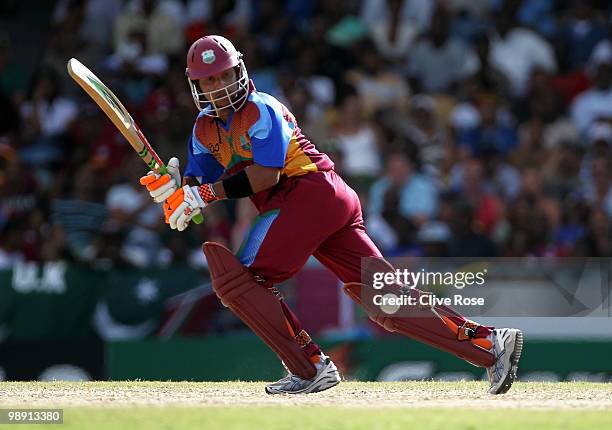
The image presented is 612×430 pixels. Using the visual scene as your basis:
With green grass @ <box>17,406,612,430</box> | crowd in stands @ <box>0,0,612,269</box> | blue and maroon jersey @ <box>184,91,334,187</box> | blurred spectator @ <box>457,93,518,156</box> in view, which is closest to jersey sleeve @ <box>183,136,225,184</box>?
blue and maroon jersey @ <box>184,91,334,187</box>

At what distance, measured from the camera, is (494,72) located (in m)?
13.2

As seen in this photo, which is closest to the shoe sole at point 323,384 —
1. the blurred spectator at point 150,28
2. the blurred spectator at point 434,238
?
the blurred spectator at point 434,238

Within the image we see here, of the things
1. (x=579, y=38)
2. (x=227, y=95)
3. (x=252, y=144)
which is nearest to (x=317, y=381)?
(x=252, y=144)

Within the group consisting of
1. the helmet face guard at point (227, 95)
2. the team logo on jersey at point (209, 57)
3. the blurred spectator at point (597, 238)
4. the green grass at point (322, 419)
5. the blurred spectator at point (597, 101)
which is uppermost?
the team logo on jersey at point (209, 57)

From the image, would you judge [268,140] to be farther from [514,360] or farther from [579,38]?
[579,38]

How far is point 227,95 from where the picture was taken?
7.09 metres

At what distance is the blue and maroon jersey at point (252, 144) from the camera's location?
700cm

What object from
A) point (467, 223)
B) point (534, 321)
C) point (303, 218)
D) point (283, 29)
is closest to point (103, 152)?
point (283, 29)

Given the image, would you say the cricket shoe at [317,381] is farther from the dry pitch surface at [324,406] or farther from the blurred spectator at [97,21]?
the blurred spectator at [97,21]

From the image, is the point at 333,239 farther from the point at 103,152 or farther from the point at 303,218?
the point at 103,152

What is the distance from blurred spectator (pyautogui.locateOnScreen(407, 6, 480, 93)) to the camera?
1329 cm

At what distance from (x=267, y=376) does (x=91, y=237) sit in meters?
2.69

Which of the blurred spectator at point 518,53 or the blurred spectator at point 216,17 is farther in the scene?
the blurred spectator at point 216,17

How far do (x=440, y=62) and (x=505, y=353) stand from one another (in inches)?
255
